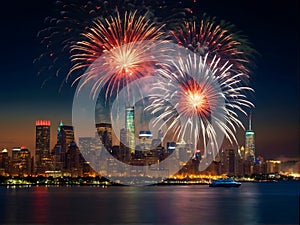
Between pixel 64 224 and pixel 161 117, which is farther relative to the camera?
pixel 161 117

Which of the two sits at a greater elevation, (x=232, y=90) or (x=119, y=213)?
(x=232, y=90)

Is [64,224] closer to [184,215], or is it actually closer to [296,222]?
[184,215]

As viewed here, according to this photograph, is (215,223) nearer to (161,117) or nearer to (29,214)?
(161,117)

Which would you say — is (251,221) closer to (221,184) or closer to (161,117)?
(161,117)

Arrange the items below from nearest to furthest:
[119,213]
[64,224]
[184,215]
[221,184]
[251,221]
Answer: [64,224], [251,221], [184,215], [119,213], [221,184]

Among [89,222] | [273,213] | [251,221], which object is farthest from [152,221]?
[273,213]

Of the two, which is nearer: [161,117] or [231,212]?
[161,117]

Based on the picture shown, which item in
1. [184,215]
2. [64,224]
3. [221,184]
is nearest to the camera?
[64,224]

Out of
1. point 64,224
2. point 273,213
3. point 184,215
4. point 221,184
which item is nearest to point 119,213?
point 184,215

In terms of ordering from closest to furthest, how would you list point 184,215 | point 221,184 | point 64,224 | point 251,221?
1. point 64,224
2. point 251,221
3. point 184,215
4. point 221,184
